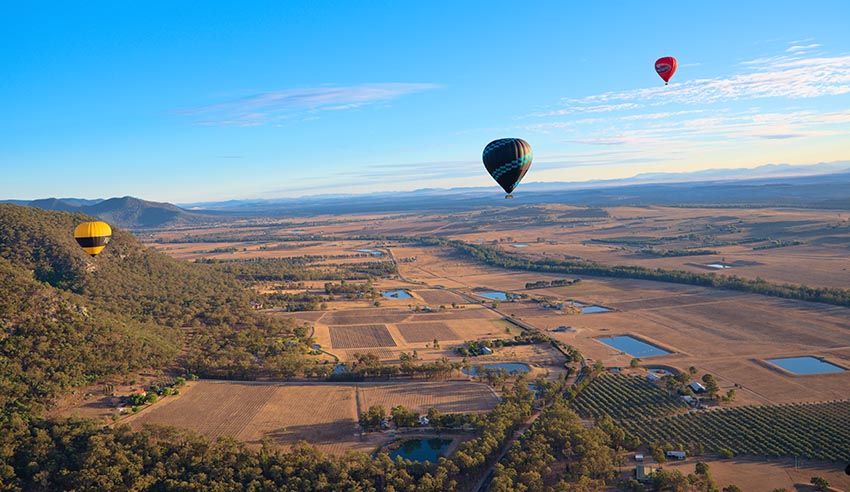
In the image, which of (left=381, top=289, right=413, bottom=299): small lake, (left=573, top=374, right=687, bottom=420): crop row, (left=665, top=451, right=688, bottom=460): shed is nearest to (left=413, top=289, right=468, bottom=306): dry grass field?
(left=381, top=289, right=413, bottom=299): small lake

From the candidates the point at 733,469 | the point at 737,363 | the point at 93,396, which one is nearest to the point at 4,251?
the point at 93,396

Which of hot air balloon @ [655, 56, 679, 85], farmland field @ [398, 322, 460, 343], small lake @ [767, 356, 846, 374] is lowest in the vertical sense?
small lake @ [767, 356, 846, 374]

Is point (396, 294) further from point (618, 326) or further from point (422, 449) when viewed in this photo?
point (422, 449)

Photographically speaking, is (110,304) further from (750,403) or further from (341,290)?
(750,403)

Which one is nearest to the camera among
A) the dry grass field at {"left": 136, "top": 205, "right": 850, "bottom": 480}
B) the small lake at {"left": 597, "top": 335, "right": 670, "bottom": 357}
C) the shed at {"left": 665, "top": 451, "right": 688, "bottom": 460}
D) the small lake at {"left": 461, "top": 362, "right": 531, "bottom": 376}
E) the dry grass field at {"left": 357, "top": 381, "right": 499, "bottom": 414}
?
the shed at {"left": 665, "top": 451, "right": 688, "bottom": 460}

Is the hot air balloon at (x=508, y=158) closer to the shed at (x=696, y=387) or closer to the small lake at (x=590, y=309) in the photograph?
the shed at (x=696, y=387)

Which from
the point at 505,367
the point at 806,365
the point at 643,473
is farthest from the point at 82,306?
the point at 806,365

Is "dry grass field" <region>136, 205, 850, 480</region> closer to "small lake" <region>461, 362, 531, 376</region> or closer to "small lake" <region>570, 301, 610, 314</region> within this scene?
"small lake" <region>461, 362, 531, 376</region>
